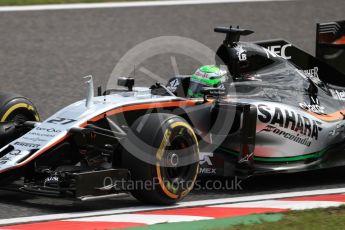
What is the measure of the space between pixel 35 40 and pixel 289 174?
21.9ft

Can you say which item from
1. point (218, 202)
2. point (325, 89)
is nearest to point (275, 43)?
point (325, 89)

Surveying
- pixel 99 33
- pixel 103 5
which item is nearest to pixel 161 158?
pixel 99 33

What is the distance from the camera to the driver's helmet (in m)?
9.33

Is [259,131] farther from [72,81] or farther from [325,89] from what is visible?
[72,81]

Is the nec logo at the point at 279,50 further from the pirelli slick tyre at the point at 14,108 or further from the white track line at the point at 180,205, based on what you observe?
the pirelli slick tyre at the point at 14,108

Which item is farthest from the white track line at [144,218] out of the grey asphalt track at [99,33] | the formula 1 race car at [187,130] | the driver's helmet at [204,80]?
the grey asphalt track at [99,33]

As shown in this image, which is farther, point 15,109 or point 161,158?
point 15,109

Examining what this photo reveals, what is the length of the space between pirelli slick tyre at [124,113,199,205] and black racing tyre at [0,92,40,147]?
1826mm

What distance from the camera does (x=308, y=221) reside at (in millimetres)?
7426

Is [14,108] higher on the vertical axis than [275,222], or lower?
higher

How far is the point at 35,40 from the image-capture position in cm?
1547

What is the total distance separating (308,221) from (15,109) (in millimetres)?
3513

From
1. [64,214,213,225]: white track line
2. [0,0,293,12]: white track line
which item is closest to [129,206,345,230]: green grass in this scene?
[64,214,213,225]: white track line

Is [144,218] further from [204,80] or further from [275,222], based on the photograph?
[204,80]
